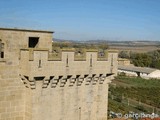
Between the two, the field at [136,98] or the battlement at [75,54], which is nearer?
the battlement at [75,54]

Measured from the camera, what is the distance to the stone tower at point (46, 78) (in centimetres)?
1141

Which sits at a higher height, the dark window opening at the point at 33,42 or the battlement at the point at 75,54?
the dark window opening at the point at 33,42

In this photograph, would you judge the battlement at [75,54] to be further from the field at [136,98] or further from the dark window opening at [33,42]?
→ the field at [136,98]

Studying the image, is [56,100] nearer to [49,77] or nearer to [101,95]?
[49,77]

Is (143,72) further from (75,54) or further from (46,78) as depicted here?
(46,78)

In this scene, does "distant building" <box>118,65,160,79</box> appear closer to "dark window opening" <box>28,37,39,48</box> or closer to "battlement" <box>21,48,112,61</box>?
"battlement" <box>21,48,112,61</box>

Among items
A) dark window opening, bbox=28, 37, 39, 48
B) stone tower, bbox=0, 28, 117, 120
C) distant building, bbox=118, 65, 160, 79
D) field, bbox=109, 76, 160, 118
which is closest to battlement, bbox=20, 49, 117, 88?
stone tower, bbox=0, 28, 117, 120

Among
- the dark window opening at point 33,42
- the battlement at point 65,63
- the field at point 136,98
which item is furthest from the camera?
the field at point 136,98

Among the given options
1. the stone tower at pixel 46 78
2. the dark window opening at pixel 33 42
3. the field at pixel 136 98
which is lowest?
the field at pixel 136 98

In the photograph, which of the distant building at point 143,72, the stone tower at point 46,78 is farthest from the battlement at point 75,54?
the distant building at point 143,72

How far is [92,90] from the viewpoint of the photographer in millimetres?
13648

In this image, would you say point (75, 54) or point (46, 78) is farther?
point (75, 54)

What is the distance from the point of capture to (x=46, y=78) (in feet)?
38.5

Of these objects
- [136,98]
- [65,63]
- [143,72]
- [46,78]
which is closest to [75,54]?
[65,63]
